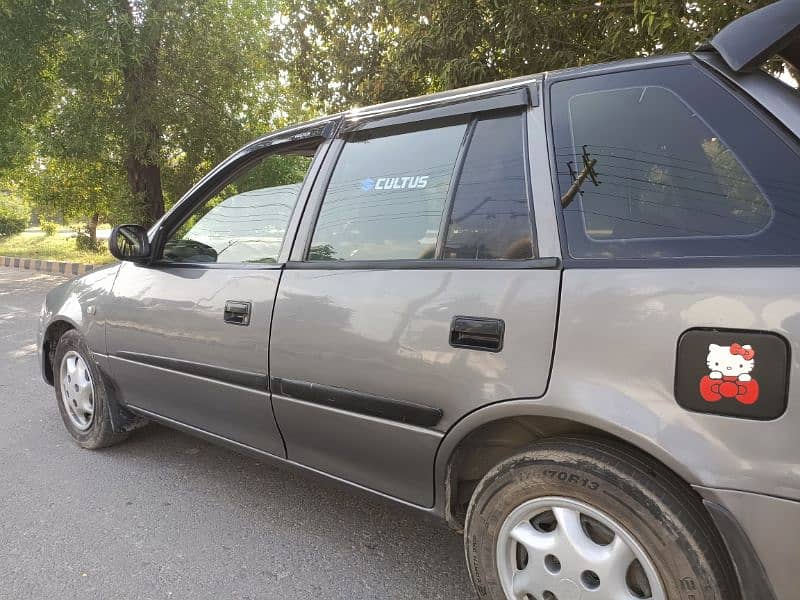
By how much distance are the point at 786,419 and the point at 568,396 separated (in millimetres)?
478

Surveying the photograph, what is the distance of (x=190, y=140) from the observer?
11805 mm

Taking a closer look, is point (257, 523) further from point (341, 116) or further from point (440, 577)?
point (341, 116)

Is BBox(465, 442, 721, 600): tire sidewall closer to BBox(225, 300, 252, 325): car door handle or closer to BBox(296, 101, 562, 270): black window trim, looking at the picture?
BBox(296, 101, 562, 270): black window trim

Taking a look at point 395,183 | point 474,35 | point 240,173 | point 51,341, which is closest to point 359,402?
point 395,183

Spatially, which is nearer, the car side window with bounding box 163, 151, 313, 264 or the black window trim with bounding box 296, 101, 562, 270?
the black window trim with bounding box 296, 101, 562, 270

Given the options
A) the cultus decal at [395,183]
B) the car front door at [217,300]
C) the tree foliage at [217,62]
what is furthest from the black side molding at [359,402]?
the tree foliage at [217,62]

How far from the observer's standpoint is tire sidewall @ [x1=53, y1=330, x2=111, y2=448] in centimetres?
317

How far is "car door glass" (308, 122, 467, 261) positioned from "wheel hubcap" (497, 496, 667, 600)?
2.81 ft

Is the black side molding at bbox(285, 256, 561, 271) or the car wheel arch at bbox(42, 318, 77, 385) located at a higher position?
the black side molding at bbox(285, 256, 561, 271)

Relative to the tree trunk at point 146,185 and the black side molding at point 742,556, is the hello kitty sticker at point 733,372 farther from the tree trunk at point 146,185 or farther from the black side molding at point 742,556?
the tree trunk at point 146,185

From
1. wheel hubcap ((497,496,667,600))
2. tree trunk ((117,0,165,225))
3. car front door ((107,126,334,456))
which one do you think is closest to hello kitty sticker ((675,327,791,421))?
wheel hubcap ((497,496,667,600))

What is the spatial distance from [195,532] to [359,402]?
1.10m

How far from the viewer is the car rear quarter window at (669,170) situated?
139 centimetres

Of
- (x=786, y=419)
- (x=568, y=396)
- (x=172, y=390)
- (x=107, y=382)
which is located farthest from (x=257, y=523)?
(x=786, y=419)
